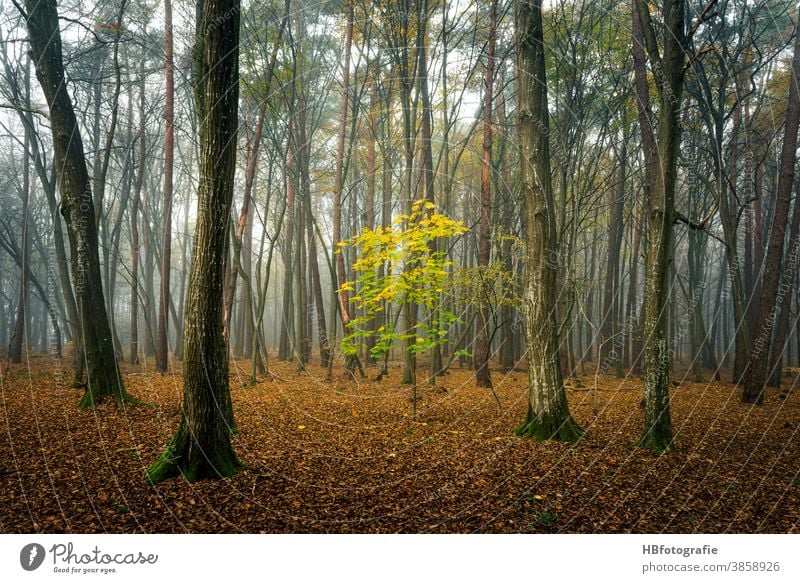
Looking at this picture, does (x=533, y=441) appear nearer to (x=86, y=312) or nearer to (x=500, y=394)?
(x=500, y=394)

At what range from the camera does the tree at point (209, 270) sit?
4746mm

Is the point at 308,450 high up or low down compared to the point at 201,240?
down

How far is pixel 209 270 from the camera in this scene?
15.6 feet

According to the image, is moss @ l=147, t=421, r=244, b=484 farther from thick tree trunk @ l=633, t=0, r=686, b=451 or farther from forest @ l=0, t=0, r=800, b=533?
thick tree trunk @ l=633, t=0, r=686, b=451

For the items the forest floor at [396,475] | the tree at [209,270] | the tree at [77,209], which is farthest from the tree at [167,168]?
the tree at [209,270]

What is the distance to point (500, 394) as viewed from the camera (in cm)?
1177

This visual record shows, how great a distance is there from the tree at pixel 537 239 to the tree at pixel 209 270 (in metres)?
4.47

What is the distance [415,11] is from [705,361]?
70.8 feet

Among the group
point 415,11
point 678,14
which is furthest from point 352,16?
point 678,14

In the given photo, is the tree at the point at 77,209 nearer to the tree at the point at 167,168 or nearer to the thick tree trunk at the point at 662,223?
the tree at the point at 167,168

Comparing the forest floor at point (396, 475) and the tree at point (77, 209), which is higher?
the tree at point (77, 209)

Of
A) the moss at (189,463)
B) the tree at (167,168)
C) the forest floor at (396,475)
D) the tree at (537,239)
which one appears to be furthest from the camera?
the tree at (167,168)

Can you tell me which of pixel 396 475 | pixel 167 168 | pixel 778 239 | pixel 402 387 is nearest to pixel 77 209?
pixel 167 168

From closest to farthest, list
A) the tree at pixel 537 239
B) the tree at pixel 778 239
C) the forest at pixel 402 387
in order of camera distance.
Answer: the forest at pixel 402 387
the tree at pixel 537 239
the tree at pixel 778 239
